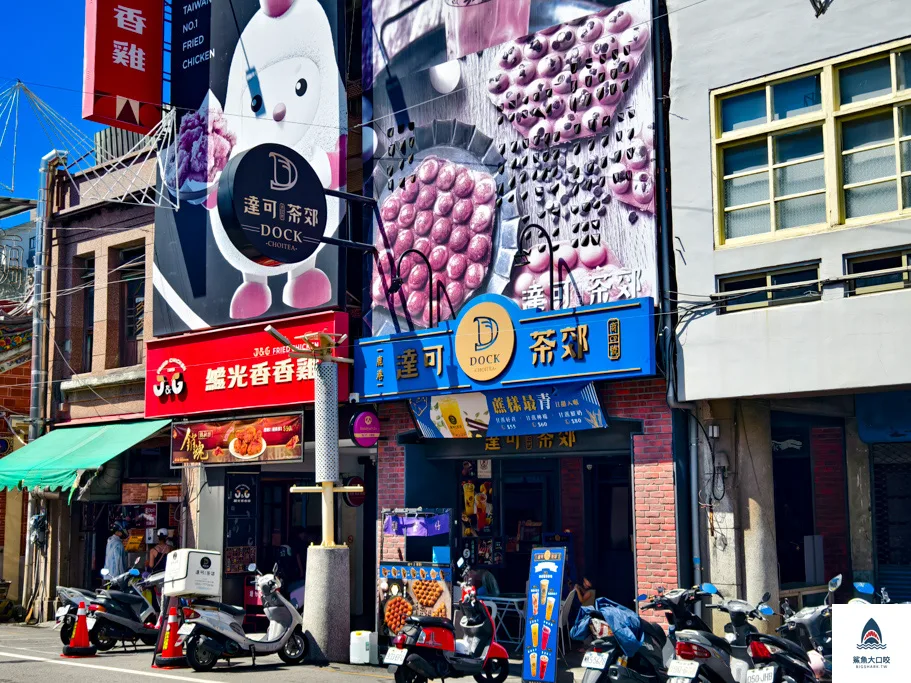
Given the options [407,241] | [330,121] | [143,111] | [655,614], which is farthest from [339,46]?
[655,614]

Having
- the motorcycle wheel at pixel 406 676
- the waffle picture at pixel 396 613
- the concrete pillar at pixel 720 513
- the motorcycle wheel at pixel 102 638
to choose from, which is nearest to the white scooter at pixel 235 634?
the waffle picture at pixel 396 613

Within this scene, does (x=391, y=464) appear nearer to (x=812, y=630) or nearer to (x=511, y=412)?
(x=511, y=412)

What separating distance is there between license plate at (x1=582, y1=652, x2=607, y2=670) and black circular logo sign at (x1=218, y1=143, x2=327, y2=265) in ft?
28.3

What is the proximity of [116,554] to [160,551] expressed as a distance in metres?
1.10

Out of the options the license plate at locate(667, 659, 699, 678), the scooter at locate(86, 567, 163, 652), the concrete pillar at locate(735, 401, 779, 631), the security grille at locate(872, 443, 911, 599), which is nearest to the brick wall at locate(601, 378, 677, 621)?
the concrete pillar at locate(735, 401, 779, 631)

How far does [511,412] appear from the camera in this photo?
18109 mm

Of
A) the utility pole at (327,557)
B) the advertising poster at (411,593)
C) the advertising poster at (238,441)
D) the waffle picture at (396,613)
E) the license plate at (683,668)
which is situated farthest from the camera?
the advertising poster at (238,441)

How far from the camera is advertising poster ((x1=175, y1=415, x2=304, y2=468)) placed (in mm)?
21344

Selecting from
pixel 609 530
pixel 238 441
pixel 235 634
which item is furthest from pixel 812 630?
pixel 238 441

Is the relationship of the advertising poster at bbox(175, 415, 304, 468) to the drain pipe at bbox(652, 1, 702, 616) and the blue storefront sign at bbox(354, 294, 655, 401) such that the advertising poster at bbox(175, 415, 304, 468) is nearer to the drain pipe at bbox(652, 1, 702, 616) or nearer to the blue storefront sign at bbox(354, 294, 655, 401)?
the blue storefront sign at bbox(354, 294, 655, 401)

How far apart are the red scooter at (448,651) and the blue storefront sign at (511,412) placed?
3.20 m

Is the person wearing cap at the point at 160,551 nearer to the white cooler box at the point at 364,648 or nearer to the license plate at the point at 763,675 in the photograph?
the white cooler box at the point at 364,648

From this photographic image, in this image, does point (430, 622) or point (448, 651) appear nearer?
point (430, 622)

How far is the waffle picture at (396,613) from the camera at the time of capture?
61.5ft
